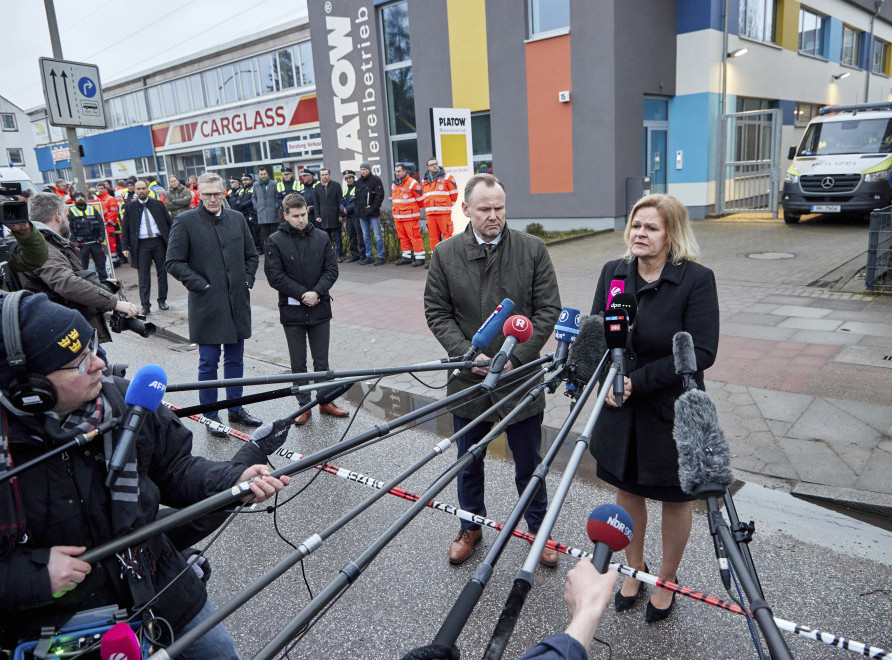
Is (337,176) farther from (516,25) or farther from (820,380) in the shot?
(820,380)

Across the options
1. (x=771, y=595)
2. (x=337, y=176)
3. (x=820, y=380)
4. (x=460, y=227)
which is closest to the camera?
(x=771, y=595)

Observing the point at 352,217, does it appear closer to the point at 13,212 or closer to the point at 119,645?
the point at 13,212

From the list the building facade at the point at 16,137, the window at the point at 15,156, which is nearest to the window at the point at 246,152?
the building facade at the point at 16,137

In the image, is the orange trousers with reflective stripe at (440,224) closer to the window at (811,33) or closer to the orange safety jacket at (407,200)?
the orange safety jacket at (407,200)

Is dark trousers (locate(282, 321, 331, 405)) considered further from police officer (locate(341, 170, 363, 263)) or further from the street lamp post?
the street lamp post

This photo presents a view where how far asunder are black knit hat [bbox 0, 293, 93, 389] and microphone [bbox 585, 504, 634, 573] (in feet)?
4.97

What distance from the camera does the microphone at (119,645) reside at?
5.32 feet

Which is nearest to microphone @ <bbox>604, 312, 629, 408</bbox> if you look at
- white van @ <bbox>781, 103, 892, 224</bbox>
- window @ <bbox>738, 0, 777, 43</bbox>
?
white van @ <bbox>781, 103, 892, 224</bbox>

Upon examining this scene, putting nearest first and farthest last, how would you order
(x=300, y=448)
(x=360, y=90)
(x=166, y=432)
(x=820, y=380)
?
(x=166, y=432), (x=300, y=448), (x=820, y=380), (x=360, y=90)

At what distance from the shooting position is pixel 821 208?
48.4ft

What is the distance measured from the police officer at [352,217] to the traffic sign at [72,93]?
5330 millimetres

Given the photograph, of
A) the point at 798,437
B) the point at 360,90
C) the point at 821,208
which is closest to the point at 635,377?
the point at 798,437

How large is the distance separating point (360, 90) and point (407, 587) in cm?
1830

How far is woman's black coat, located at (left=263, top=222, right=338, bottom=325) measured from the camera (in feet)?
20.1
